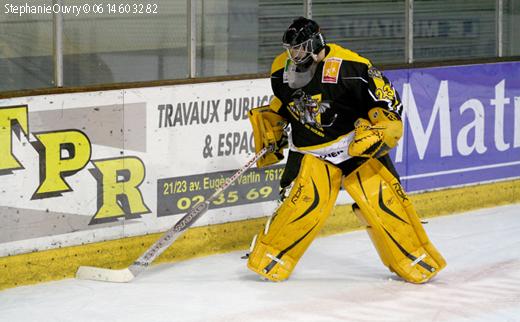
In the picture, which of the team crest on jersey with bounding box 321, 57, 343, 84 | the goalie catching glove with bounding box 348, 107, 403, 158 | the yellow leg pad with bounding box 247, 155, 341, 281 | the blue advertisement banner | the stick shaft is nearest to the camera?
the goalie catching glove with bounding box 348, 107, 403, 158

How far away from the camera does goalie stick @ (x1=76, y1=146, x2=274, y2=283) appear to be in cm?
609

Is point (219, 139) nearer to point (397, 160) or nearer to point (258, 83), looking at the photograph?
point (258, 83)

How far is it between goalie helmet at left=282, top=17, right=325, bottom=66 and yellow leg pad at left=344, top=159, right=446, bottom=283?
1.95 ft

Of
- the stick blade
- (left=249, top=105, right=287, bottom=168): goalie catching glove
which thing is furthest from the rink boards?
(left=249, top=105, right=287, bottom=168): goalie catching glove

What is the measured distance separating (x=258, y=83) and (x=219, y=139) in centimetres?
43

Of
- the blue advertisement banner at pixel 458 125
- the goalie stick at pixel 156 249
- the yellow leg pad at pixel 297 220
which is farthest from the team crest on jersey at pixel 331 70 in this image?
the blue advertisement banner at pixel 458 125

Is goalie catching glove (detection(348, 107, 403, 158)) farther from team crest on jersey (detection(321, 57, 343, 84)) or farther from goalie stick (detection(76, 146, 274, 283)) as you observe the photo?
goalie stick (detection(76, 146, 274, 283))

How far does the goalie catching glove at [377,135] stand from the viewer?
19.0ft

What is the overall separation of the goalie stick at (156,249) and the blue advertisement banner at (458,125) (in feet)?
5.19

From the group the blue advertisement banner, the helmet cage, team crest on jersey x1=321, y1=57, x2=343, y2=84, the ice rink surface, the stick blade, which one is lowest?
the ice rink surface

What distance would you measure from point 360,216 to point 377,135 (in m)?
0.52

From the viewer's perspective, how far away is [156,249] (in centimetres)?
616

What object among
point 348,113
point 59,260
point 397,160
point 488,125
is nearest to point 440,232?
point 397,160

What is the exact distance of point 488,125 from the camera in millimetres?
8148
